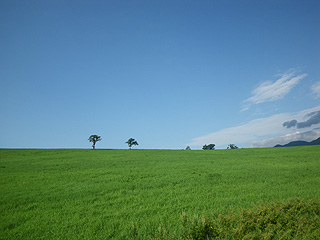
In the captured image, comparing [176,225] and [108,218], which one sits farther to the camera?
[108,218]

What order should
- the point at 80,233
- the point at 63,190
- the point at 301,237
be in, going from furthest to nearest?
1. the point at 63,190
2. the point at 80,233
3. the point at 301,237

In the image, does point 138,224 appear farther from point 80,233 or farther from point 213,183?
point 213,183

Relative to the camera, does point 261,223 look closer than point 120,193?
Yes

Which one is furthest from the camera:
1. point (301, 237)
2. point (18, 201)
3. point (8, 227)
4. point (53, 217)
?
point (18, 201)

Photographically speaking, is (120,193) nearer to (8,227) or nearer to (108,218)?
(108,218)

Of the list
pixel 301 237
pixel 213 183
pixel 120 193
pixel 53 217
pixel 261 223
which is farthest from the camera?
pixel 213 183

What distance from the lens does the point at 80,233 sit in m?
5.69

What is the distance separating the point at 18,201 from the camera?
29.7 ft

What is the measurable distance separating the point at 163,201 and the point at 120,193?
291 cm

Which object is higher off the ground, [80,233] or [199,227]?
[199,227]

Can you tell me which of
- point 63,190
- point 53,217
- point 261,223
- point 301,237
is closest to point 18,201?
point 63,190

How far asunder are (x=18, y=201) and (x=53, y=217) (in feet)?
12.9

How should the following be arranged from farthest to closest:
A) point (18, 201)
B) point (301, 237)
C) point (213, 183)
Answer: point (213, 183)
point (18, 201)
point (301, 237)

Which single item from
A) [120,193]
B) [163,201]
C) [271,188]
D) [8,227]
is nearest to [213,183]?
[271,188]
